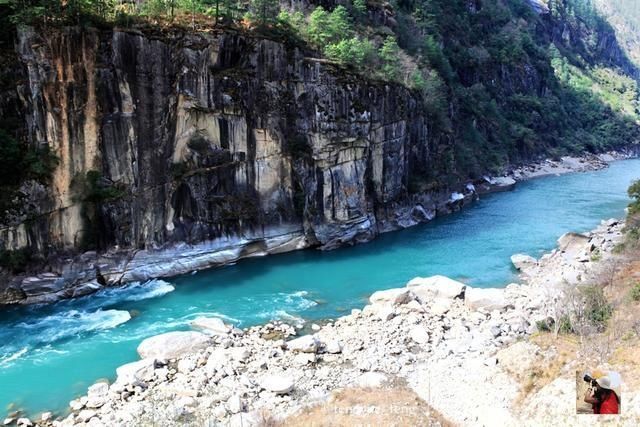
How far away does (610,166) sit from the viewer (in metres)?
67.9

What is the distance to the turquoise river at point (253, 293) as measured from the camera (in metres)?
17.5

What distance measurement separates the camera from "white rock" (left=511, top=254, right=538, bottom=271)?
89.2 feet

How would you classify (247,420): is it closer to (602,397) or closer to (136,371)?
(136,371)

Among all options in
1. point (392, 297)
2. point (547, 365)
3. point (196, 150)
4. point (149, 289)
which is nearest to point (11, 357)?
point (149, 289)

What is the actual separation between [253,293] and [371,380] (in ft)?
32.2

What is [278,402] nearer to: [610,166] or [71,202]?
[71,202]

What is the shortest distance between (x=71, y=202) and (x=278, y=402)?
48.7 ft

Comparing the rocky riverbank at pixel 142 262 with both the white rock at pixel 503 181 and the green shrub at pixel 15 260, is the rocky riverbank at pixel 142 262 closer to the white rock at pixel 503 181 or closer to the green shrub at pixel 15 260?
the green shrub at pixel 15 260

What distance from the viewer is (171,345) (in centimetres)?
1802

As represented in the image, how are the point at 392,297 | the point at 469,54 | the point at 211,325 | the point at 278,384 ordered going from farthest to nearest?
the point at 469,54 → the point at 392,297 → the point at 211,325 → the point at 278,384

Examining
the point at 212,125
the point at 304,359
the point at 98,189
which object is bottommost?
the point at 304,359

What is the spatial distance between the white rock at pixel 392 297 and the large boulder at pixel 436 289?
75 centimetres

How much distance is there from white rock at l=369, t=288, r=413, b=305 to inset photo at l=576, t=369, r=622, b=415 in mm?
10436

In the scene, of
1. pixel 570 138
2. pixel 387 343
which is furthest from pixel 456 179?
pixel 570 138
